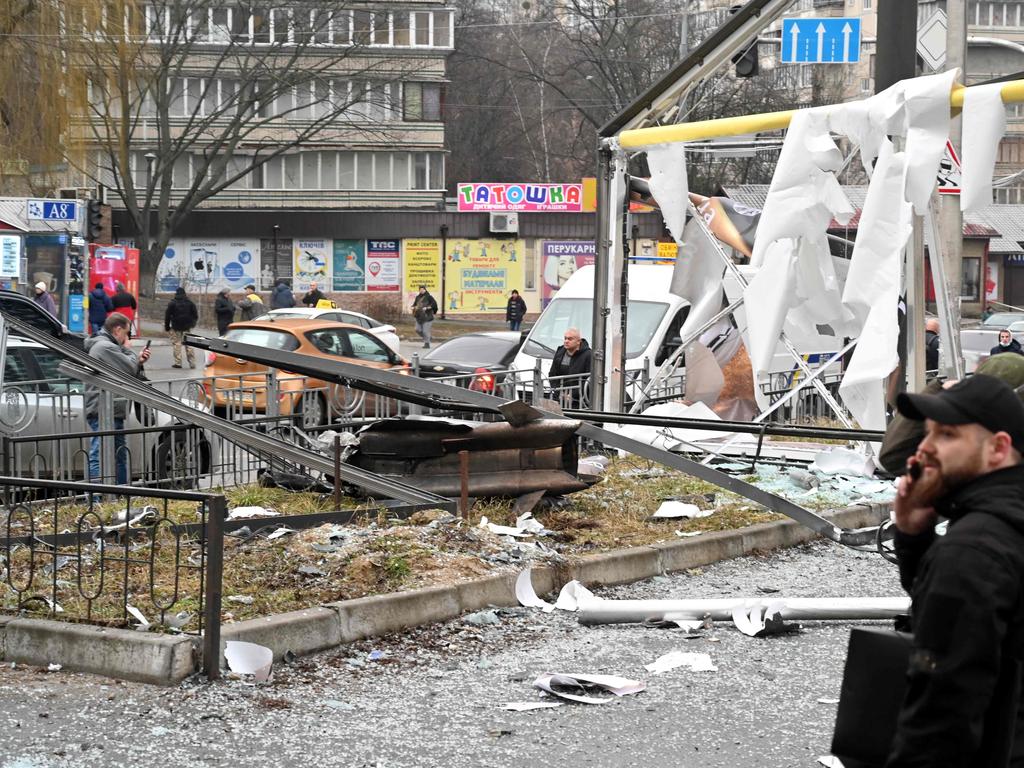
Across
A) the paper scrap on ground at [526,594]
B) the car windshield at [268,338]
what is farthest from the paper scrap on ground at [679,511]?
the car windshield at [268,338]

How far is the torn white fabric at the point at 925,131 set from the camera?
11227 mm

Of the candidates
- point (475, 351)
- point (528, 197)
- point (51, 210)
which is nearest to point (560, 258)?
point (528, 197)

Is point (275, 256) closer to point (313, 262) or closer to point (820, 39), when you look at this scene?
point (313, 262)

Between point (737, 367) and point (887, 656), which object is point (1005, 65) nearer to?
point (737, 367)

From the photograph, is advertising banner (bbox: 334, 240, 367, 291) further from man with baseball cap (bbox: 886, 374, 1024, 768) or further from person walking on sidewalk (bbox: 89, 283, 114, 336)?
man with baseball cap (bbox: 886, 374, 1024, 768)

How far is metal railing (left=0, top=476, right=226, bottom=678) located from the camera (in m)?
6.57

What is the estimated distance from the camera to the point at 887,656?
3.18 m

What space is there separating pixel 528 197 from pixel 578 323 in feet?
128

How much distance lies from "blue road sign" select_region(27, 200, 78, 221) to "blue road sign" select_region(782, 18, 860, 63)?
19.2 meters

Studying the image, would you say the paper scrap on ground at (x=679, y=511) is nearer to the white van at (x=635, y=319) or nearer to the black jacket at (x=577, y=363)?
the black jacket at (x=577, y=363)

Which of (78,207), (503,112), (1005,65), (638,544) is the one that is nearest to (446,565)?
(638,544)

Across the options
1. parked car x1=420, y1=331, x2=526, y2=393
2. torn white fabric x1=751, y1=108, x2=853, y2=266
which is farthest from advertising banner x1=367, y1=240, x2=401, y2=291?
torn white fabric x1=751, y1=108, x2=853, y2=266

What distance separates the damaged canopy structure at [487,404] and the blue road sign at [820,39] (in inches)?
466

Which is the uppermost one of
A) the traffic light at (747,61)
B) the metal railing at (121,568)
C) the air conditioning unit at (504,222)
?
the traffic light at (747,61)
